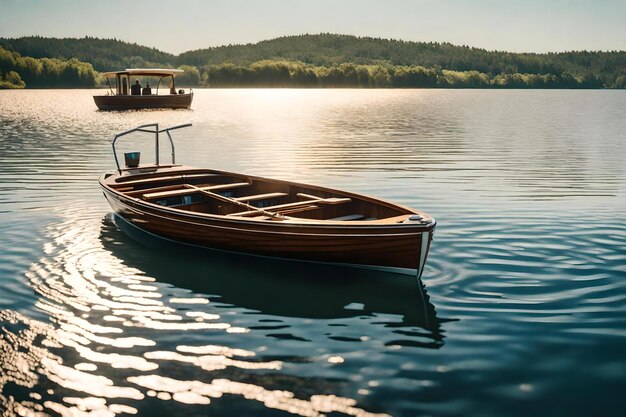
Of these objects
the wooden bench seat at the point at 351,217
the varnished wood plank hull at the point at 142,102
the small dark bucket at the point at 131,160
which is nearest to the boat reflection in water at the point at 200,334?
the wooden bench seat at the point at 351,217

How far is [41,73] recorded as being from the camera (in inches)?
6757

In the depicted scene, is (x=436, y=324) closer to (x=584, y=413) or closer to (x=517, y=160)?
(x=584, y=413)

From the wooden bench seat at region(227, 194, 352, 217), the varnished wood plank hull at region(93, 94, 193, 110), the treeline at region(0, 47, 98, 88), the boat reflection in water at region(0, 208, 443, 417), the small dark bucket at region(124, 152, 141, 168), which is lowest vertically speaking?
the boat reflection in water at region(0, 208, 443, 417)

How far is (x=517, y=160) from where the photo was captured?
29.8m

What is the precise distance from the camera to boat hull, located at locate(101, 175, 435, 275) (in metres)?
11.0

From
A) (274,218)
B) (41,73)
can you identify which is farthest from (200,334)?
(41,73)

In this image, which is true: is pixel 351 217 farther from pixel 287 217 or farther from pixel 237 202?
pixel 237 202

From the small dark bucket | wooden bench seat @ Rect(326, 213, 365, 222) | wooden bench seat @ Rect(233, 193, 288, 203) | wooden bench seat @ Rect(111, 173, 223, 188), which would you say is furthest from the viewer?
the small dark bucket

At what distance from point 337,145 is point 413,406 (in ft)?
105

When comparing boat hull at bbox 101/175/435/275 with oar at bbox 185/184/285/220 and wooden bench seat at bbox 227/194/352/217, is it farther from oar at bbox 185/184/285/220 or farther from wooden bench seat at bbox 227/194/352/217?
wooden bench seat at bbox 227/194/352/217

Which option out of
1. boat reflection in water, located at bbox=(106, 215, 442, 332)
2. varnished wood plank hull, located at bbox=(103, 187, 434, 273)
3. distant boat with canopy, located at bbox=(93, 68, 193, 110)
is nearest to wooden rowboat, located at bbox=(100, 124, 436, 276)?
varnished wood plank hull, located at bbox=(103, 187, 434, 273)

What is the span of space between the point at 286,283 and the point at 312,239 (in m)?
0.97

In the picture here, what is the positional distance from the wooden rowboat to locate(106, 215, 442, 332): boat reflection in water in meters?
0.36

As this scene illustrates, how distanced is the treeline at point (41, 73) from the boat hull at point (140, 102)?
100989mm
